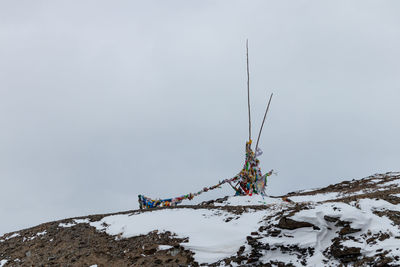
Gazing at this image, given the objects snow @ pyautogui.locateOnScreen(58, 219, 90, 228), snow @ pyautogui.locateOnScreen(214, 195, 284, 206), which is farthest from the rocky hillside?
snow @ pyautogui.locateOnScreen(214, 195, 284, 206)

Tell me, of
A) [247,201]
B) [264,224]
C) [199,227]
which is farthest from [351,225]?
[247,201]

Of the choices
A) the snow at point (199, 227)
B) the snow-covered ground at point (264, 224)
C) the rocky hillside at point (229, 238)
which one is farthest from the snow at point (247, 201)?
the snow at point (199, 227)

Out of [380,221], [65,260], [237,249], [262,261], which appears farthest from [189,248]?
[380,221]

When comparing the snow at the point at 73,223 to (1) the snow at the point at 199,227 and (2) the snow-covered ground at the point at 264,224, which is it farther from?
(2) the snow-covered ground at the point at 264,224

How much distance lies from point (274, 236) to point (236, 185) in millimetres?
9698

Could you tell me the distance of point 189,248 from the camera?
11695mm

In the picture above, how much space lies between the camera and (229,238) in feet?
38.4

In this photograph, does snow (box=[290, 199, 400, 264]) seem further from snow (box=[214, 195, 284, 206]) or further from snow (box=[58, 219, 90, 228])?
snow (box=[58, 219, 90, 228])

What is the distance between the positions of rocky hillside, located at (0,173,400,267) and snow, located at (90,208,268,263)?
0.03 meters

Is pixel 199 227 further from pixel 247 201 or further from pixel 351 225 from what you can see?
pixel 247 201

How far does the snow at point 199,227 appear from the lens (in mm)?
11433

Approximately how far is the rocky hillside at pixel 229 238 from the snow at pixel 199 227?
0.09 feet

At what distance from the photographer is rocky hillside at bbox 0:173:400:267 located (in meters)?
10.2

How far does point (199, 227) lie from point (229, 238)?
1402 mm
